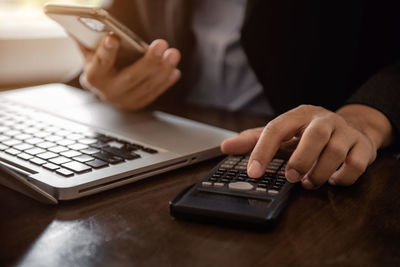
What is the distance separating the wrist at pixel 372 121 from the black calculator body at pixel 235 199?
19cm

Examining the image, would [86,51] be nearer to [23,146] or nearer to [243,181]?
[23,146]

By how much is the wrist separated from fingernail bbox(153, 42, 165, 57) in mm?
305

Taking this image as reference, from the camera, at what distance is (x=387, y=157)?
24.9 inches

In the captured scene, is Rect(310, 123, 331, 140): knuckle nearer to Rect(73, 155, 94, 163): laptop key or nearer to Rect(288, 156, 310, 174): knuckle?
Rect(288, 156, 310, 174): knuckle

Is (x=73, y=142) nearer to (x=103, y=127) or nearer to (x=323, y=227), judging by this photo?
(x=103, y=127)

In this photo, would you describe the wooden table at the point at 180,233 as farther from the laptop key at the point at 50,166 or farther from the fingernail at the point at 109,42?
the fingernail at the point at 109,42

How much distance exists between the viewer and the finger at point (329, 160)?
47 centimetres

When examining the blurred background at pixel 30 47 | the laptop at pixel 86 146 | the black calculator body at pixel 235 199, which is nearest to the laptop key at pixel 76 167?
the laptop at pixel 86 146

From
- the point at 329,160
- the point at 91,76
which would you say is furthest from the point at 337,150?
the point at 91,76

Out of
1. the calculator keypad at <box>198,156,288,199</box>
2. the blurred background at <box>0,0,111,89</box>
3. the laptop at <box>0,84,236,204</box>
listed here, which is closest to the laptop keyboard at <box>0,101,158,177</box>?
the laptop at <box>0,84,236,204</box>

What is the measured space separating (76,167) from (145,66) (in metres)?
0.34

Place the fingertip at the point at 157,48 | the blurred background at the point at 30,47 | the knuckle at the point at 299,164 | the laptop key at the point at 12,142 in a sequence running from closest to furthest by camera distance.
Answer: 1. the knuckle at the point at 299,164
2. the laptop key at the point at 12,142
3. the fingertip at the point at 157,48
4. the blurred background at the point at 30,47

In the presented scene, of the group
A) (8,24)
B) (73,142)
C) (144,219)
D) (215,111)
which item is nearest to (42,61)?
(8,24)

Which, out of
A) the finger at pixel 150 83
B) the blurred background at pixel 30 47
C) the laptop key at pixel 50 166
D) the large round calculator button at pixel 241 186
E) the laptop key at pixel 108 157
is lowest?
the blurred background at pixel 30 47
